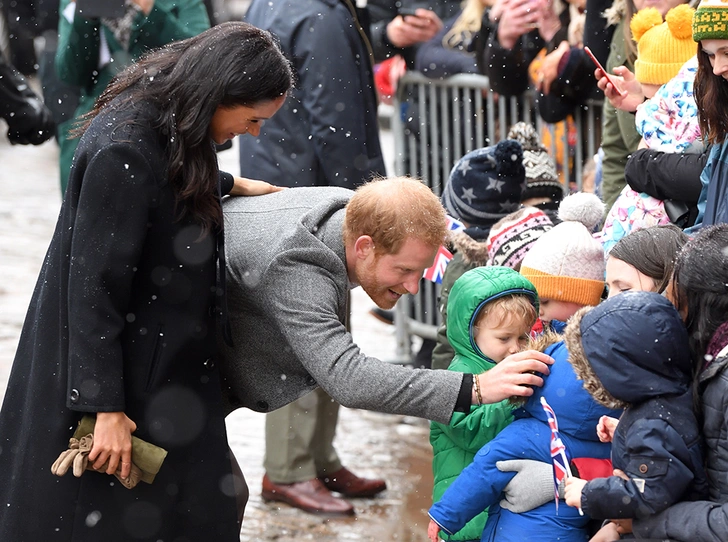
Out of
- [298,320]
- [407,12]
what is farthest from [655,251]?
[407,12]

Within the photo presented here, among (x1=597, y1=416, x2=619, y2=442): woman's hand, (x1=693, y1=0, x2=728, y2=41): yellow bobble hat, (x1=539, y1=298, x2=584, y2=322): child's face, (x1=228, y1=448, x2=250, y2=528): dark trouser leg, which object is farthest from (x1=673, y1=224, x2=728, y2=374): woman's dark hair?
(x1=228, y1=448, x2=250, y2=528): dark trouser leg

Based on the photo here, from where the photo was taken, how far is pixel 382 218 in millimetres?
3238

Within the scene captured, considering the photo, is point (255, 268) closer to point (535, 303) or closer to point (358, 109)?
point (535, 303)

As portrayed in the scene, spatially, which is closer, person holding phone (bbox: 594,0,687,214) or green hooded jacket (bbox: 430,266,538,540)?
green hooded jacket (bbox: 430,266,538,540)

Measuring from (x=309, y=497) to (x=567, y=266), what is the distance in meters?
2.08

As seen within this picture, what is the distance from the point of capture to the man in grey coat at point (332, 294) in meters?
3.16

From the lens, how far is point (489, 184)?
4527mm

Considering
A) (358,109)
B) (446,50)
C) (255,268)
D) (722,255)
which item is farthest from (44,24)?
(722,255)

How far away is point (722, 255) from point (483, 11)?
4.10 meters

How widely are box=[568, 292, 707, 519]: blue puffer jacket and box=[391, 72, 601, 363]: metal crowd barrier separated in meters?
3.25

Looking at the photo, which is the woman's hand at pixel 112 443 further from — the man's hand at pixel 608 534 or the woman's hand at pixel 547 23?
the woman's hand at pixel 547 23

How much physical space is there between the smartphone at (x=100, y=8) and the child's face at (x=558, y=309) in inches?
111

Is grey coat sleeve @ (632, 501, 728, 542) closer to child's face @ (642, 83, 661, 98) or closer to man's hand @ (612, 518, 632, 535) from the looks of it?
man's hand @ (612, 518, 632, 535)

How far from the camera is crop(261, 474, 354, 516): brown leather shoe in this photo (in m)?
5.24
